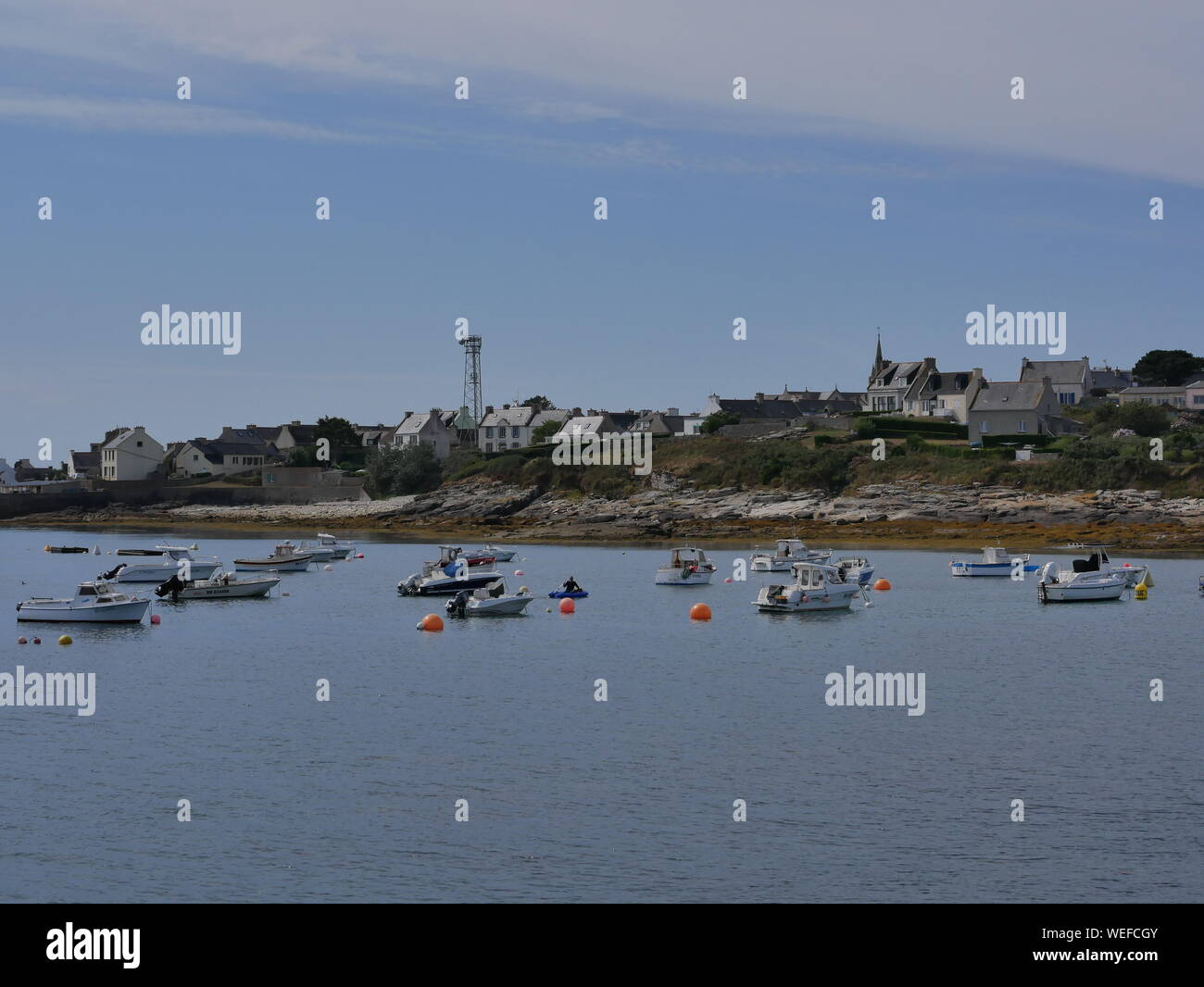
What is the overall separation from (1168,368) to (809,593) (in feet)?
447

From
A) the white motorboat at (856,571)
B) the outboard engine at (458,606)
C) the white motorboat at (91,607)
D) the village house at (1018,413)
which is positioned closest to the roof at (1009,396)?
the village house at (1018,413)

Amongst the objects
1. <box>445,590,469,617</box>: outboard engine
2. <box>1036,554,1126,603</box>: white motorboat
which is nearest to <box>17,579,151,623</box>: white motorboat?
<box>445,590,469,617</box>: outboard engine

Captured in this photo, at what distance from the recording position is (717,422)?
17512cm

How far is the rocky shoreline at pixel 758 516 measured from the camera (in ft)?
377

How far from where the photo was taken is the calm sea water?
27250 millimetres

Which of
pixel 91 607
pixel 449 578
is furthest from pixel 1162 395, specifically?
pixel 91 607

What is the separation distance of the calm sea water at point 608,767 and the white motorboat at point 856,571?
12.1 meters

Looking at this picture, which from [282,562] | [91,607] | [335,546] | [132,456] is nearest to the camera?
[91,607]

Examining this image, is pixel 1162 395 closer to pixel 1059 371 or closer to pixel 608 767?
pixel 1059 371

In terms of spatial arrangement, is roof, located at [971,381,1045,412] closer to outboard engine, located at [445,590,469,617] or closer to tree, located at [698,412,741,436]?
tree, located at [698,412,741,436]

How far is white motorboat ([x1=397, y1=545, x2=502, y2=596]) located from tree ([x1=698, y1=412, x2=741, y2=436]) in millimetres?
89523

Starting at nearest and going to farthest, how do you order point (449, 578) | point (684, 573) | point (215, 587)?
point (449, 578)
point (215, 587)
point (684, 573)
